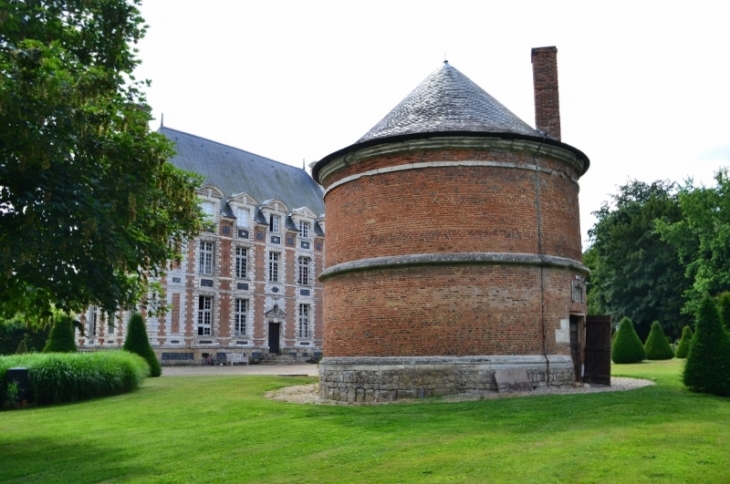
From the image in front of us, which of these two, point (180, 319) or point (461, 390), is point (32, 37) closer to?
point (461, 390)

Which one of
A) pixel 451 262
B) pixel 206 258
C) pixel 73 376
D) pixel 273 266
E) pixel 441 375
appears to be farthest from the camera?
pixel 273 266

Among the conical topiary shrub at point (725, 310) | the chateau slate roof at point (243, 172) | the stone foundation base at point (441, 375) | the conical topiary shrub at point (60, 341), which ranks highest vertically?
the chateau slate roof at point (243, 172)

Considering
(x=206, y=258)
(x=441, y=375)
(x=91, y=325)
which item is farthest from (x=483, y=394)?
(x=91, y=325)

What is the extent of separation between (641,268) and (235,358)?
85.6ft

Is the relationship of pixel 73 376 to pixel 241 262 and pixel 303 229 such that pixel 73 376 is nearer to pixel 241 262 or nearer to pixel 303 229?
pixel 241 262

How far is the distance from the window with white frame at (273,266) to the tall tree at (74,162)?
100ft

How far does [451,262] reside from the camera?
1370 centimetres

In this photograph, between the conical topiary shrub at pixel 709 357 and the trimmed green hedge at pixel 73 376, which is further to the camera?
the trimmed green hedge at pixel 73 376

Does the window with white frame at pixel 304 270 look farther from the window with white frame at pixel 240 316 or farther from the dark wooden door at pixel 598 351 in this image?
the dark wooden door at pixel 598 351

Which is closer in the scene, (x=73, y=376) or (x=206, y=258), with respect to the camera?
(x=73, y=376)

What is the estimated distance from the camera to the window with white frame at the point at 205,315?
37.9 m

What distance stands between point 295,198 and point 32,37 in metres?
35.6

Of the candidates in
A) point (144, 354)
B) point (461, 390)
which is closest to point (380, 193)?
point (461, 390)

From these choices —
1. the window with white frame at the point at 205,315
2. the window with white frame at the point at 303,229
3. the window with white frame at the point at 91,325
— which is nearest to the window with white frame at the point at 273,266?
the window with white frame at the point at 303,229
